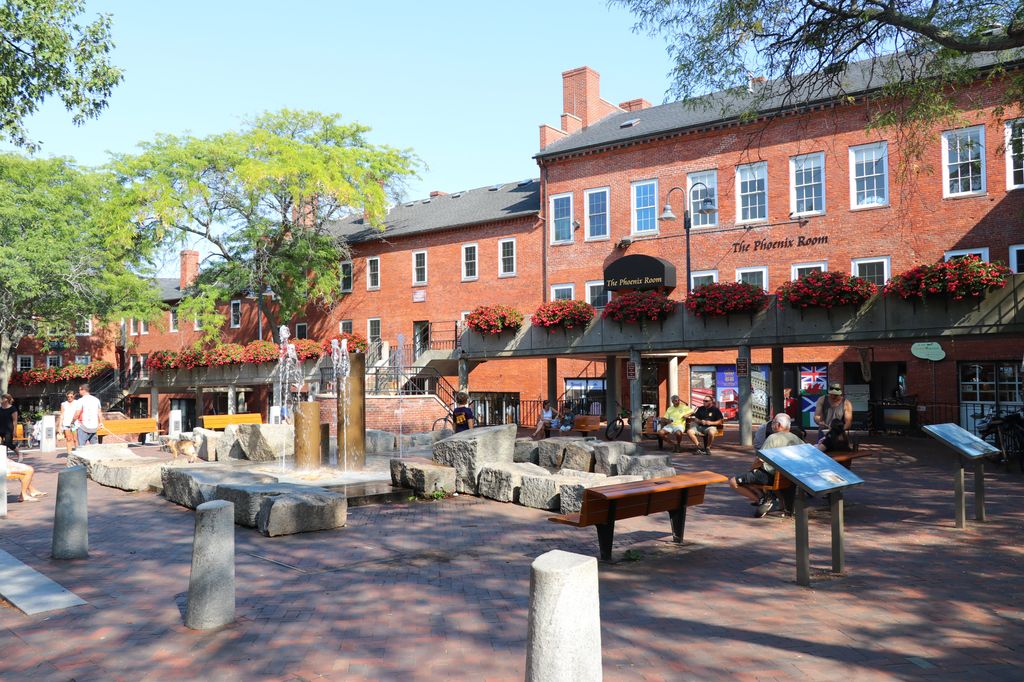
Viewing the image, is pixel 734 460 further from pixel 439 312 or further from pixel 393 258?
pixel 393 258

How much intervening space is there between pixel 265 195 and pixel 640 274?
1818 centimetres

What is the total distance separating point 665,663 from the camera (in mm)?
4887

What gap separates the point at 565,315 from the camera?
893 inches

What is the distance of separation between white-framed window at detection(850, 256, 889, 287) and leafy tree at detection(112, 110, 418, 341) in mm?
19422

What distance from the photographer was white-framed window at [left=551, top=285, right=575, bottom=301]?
31109 mm

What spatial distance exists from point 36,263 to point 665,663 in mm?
33565

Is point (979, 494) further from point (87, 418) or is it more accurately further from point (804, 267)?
point (804, 267)

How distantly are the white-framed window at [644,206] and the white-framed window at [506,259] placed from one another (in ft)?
19.6

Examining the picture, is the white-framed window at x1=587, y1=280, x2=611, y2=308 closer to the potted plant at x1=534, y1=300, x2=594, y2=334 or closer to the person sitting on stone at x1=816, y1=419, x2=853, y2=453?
the potted plant at x1=534, y1=300, x2=594, y2=334

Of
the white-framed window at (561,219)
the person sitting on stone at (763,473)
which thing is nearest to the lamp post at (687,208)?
the white-framed window at (561,219)

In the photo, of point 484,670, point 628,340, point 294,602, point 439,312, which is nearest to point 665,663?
point 484,670

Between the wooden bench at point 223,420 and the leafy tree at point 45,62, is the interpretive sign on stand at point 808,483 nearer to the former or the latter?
the leafy tree at point 45,62

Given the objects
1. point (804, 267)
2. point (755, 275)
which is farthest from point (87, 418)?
point (804, 267)

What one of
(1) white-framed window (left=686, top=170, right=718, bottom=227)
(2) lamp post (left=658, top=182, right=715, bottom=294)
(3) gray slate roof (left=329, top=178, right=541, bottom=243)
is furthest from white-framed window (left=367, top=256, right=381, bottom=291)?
(1) white-framed window (left=686, top=170, right=718, bottom=227)
